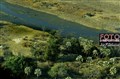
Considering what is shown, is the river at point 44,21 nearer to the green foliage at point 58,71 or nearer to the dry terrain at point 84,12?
the dry terrain at point 84,12

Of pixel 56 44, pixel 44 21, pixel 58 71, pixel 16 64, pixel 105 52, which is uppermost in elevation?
pixel 56 44

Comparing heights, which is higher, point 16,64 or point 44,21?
point 16,64

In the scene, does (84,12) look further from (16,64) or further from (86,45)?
(16,64)

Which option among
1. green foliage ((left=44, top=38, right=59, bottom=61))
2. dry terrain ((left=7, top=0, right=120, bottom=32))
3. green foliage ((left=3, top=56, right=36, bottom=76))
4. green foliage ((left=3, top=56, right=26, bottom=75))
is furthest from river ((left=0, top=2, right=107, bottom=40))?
green foliage ((left=3, top=56, right=26, bottom=75))

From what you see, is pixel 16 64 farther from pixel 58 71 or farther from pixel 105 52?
pixel 105 52

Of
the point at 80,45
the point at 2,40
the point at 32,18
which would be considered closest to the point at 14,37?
the point at 2,40

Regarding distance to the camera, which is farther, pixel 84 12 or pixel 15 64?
pixel 84 12

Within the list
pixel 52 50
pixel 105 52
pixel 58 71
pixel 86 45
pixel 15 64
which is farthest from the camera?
pixel 86 45

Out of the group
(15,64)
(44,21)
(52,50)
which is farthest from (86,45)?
(44,21)

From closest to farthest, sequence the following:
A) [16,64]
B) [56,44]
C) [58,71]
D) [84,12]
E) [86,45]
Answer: [16,64], [58,71], [56,44], [86,45], [84,12]

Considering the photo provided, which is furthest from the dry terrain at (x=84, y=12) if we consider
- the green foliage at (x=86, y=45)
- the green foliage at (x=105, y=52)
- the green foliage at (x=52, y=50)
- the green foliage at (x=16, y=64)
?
the green foliage at (x=16, y=64)
